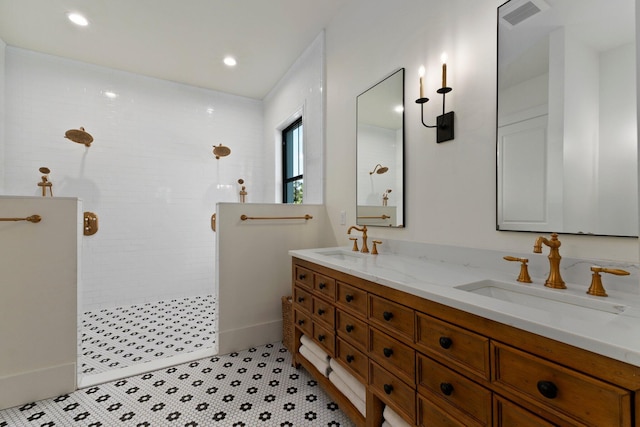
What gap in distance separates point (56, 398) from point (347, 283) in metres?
1.98

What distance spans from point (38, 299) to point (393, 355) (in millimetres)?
2146

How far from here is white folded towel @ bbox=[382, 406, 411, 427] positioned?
1.16 metres

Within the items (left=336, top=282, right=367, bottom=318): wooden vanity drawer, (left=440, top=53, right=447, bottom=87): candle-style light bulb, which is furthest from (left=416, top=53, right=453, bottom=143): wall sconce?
(left=336, top=282, right=367, bottom=318): wooden vanity drawer

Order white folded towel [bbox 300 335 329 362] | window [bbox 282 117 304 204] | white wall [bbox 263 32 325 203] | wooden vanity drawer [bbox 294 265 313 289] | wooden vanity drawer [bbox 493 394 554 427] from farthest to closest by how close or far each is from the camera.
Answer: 1. window [bbox 282 117 304 204]
2. white wall [bbox 263 32 325 203]
3. wooden vanity drawer [bbox 294 265 313 289]
4. white folded towel [bbox 300 335 329 362]
5. wooden vanity drawer [bbox 493 394 554 427]

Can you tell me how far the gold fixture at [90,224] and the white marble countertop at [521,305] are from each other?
Answer: 3.12m

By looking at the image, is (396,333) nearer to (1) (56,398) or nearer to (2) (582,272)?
(2) (582,272)

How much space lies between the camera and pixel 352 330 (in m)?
1.43

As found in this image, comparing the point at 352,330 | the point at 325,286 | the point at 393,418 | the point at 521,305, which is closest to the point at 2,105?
the point at 325,286

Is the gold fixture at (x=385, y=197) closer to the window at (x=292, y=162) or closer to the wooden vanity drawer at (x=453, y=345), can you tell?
the wooden vanity drawer at (x=453, y=345)

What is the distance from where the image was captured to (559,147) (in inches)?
44.0

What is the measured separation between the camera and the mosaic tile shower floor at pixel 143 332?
88.9 inches

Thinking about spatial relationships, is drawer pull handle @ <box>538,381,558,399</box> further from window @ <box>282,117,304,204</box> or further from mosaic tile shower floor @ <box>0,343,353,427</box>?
window @ <box>282,117,304,204</box>

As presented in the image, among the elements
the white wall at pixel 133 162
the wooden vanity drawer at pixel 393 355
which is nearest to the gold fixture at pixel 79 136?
the white wall at pixel 133 162

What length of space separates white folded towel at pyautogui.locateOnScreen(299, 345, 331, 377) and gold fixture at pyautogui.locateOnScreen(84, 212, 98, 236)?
9.66 feet
